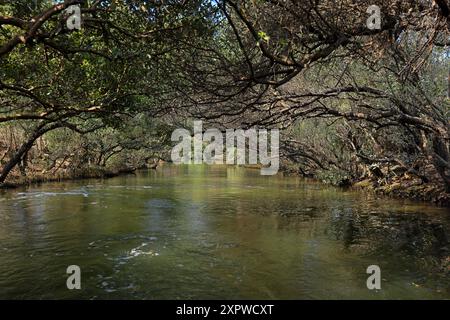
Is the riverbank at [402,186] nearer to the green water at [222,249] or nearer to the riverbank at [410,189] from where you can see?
the riverbank at [410,189]

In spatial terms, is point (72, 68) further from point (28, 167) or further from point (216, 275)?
point (28, 167)

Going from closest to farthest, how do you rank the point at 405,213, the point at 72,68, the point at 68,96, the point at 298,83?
the point at 72,68
the point at 68,96
the point at 405,213
the point at 298,83

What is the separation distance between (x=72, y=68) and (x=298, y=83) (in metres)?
15.3

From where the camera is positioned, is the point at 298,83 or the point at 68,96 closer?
the point at 68,96

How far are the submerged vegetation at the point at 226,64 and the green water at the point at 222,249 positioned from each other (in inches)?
Result: 133

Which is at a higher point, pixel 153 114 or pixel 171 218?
pixel 153 114

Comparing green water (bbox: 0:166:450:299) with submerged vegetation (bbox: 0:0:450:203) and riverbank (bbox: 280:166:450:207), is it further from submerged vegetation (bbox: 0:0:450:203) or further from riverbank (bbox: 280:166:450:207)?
submerged vegetation (bbox: 0:0:450:203)

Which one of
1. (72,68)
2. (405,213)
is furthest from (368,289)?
(405,213)

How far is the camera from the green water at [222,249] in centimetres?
998

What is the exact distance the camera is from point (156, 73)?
1177 centimetres

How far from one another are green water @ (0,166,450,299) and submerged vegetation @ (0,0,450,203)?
11.1 feet

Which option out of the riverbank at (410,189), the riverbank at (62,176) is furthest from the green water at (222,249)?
the riverbank at (62,176)
